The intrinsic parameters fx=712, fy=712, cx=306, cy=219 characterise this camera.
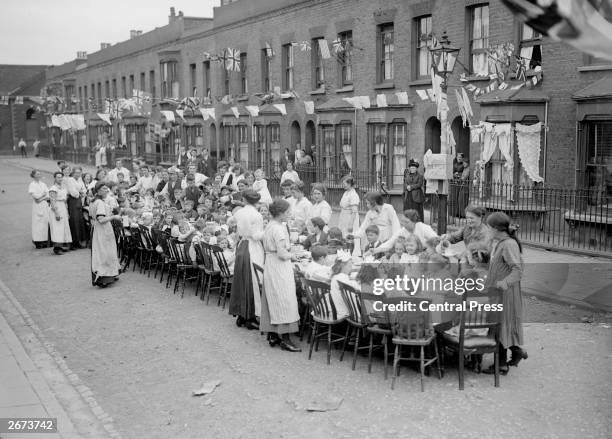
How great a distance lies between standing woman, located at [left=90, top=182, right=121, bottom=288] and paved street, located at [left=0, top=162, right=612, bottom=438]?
1.51 metres

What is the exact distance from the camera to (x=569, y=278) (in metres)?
12.6

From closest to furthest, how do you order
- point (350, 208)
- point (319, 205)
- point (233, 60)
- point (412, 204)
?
point (319, 205), point (350, 208), point (412, 204), point (233, 60)

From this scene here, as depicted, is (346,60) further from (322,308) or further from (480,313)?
(480,313)

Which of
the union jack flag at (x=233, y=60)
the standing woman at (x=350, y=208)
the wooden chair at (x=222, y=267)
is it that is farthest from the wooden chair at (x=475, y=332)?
the union jack flag at (x=233, y=60)

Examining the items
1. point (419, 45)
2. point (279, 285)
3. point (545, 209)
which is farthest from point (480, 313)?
point (419, 45)

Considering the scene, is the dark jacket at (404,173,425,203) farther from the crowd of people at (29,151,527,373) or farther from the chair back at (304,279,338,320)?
the chair back at (304,279,338,320)

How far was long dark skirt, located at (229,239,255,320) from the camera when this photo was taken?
971 cm

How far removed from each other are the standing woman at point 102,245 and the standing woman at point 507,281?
765 centimetres

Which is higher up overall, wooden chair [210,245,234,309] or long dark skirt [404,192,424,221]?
long dark skirt [404,192,424,221]

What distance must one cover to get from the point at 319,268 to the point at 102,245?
18.8ft

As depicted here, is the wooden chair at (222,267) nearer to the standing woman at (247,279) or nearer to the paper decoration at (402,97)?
the standing woman at (247,279)

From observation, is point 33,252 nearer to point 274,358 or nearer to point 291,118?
point 274,358

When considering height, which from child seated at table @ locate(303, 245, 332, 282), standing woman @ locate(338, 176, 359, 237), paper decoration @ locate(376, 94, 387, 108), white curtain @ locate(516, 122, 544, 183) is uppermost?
paper decoration @ locate(376, 94, 387, 108)

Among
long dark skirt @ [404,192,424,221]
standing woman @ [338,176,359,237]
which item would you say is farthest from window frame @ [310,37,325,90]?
standing woman @ [338,176,359,237]
